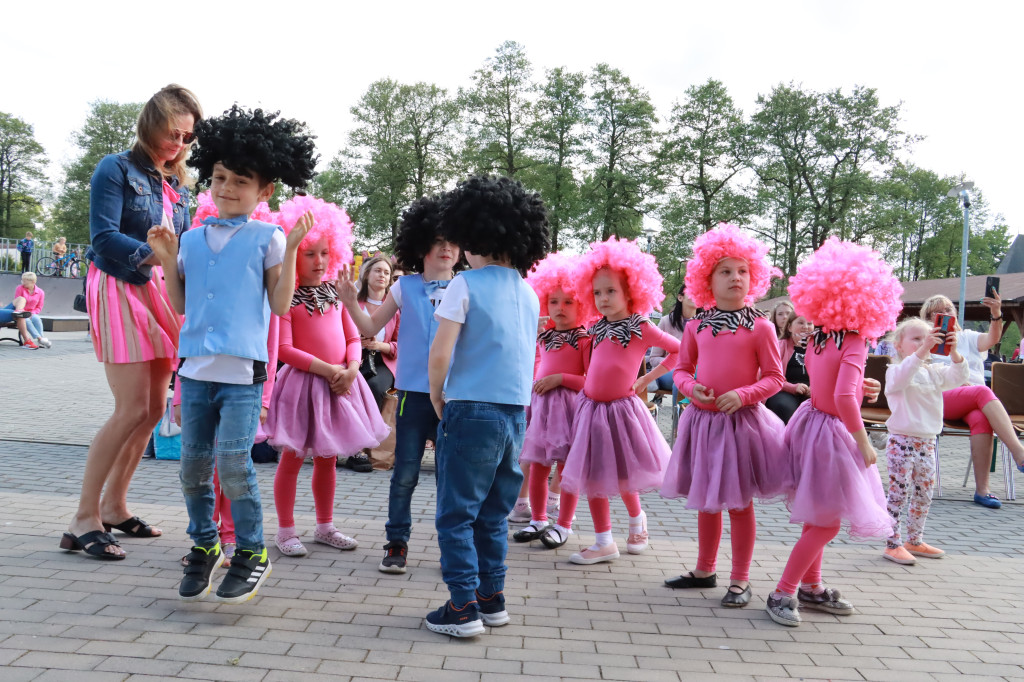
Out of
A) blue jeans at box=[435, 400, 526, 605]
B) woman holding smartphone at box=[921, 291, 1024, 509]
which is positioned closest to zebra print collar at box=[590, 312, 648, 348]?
blue jeans at box=[435, 400, 526, 605]

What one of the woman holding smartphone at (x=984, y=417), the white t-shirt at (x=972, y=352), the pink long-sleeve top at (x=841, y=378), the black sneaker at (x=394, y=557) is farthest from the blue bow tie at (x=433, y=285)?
the white t-shirt at (x=972, y=352)

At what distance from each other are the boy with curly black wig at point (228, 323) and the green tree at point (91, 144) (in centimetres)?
5307

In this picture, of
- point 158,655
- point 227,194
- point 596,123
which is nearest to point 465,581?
point 158,655

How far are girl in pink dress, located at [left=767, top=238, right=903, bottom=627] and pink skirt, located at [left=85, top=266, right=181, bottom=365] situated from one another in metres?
3.50

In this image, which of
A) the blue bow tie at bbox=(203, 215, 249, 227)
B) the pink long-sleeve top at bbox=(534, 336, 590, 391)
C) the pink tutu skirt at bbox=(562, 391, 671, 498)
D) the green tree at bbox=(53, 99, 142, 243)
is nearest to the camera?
the blue bow tie at bbox=(203, 215, 249, 227)

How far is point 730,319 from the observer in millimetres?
4203

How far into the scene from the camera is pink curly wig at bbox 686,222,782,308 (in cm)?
434

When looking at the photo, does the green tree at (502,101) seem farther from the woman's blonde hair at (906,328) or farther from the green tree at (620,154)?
the woman's blonde hair at (906,328)

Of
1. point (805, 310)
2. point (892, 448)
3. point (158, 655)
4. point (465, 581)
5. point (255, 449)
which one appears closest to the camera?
point (158, 655)

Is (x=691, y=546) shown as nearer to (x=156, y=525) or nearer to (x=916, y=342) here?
(x=916, y=342)

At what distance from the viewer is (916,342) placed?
5703mm

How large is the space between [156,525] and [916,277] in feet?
177

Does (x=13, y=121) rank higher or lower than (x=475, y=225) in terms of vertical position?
higher

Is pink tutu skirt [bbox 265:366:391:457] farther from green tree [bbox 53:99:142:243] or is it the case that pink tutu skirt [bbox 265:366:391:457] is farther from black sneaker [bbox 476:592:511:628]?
green tree [bbox 53:99:142:243]
